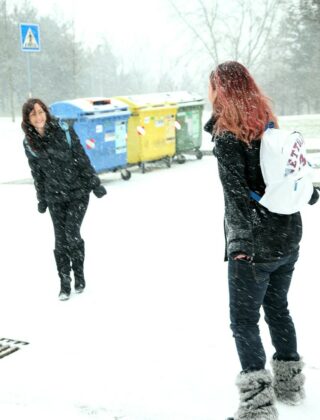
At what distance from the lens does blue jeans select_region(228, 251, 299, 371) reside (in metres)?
2.82

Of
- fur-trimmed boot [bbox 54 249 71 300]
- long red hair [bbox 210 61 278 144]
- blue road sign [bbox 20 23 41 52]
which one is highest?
blue road sign [bbox 20 23 41 52]

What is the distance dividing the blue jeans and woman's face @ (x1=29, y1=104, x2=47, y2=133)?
2613 mm

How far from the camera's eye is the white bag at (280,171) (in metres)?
2.74

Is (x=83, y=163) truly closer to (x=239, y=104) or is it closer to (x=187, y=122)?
(x=239, y=104)

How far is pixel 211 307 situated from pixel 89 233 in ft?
10.1

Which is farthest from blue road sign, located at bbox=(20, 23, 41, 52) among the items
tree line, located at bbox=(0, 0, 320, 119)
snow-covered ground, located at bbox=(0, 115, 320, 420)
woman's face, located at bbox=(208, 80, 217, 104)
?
woman's face, located at bbox=(208, 80, 217, 104)

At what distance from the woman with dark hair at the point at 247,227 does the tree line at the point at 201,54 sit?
13.8 metres

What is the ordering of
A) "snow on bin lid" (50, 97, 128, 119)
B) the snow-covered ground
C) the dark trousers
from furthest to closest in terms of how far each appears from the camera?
"snow on bin lid" (50, 97, 128, 119)
the dark trousers
the snow-covered ground

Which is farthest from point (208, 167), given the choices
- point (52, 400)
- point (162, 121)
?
point (52, 400)

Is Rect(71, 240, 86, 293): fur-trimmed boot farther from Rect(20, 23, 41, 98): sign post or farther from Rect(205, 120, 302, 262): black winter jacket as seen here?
Rect(20, 23, 41, 98): sign post

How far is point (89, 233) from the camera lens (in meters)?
7.58

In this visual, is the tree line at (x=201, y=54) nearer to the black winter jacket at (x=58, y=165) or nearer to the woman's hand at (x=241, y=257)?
the black winter jacket at (x=58, y=165)

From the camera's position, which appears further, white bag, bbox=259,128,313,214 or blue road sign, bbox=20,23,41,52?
blue road sign, bbox=20,23,41,52

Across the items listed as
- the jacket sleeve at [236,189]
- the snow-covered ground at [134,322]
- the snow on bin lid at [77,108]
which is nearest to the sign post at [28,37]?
the snow on bin lid at [77,108]
